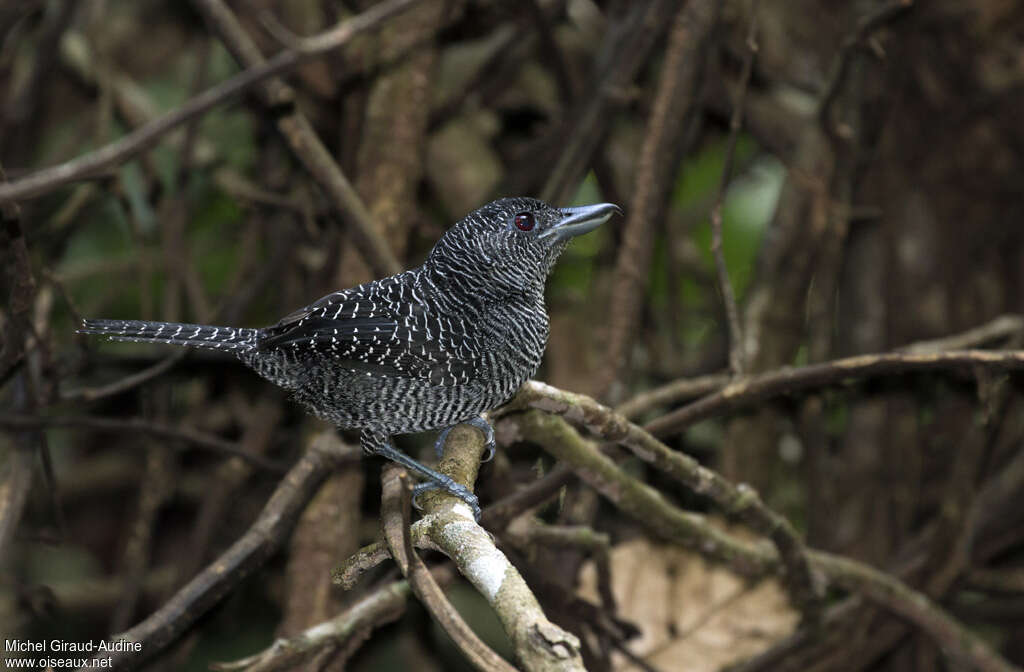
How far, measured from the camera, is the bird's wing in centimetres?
229

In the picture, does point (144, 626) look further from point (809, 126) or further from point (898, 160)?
point (898, 160)

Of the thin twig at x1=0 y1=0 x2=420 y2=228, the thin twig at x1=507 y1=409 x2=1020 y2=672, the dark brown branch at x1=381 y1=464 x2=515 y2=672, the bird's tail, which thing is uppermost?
the thin twig at x1=0 y1=0 x2=420 y2=228

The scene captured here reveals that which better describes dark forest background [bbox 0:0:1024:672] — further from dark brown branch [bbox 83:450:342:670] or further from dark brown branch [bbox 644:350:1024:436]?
dark brown branch [bbox 83:450:342:670]

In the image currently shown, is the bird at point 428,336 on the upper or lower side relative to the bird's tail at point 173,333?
lower

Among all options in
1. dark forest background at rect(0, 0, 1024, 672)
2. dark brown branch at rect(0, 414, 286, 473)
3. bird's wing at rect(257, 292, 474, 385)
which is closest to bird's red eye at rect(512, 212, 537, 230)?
bird's wing at rect(257, 292, 474, 385)

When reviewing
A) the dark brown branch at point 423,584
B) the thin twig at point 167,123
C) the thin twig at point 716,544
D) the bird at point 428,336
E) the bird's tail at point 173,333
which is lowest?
the thin twig at point 716,544

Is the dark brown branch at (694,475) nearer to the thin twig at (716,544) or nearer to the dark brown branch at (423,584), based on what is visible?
the thin twig at (716,544)

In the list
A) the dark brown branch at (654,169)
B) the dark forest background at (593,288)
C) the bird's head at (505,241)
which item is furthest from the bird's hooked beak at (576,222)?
the dark brown branch at (654,169)

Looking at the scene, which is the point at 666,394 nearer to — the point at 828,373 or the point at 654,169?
the point at 828,373

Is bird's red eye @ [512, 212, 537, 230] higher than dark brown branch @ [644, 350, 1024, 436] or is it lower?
higher

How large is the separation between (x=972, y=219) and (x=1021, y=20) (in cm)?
85

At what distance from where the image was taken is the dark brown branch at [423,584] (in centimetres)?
162

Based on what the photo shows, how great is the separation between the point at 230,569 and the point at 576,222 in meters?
1.17

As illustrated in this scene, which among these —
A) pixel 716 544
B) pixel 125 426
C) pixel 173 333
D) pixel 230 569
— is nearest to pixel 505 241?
pixel 173 333
